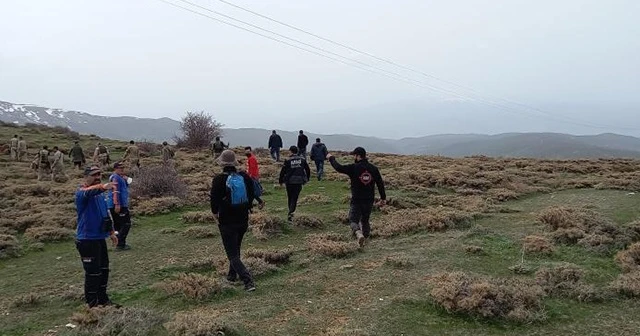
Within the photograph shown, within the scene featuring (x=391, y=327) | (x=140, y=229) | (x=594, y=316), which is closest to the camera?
(x=391, y=327)

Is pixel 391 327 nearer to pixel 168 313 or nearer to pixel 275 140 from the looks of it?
pixel 168 313

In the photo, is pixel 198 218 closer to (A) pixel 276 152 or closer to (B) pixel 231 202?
(B) pixel 231 202

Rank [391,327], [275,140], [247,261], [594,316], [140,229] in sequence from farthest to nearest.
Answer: [275,140] < [140,229] < [247,261] < [594,316] < [391,327]

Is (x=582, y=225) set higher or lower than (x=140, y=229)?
higher

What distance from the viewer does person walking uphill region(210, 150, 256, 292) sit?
7.15 metres

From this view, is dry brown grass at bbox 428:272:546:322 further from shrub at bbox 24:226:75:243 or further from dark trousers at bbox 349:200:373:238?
shrub at bbox 24:226:75:243

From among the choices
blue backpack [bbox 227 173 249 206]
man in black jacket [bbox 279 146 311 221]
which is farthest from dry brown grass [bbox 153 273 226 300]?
man in black jacket [bbox 279 146 311 221]

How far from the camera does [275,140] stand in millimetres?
27734

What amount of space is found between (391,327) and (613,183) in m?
17.0

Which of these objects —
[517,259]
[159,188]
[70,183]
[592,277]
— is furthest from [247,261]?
[70,183]

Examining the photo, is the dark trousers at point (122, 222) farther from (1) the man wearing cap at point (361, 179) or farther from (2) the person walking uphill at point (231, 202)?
(1) the man wearing cap at point (361, 179)

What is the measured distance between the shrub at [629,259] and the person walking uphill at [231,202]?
5821mm

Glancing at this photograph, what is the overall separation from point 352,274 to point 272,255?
5.39ft

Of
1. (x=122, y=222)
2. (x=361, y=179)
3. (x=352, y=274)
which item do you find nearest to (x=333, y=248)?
(x=352, y=274)
